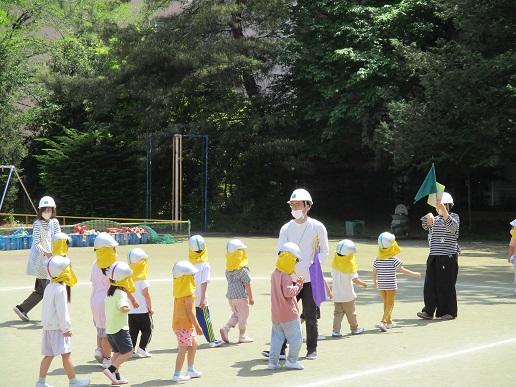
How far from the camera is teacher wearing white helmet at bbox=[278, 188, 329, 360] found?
9734 mm

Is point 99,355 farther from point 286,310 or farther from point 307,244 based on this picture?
point 307,244

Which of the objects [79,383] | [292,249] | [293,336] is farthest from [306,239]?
[79,383]

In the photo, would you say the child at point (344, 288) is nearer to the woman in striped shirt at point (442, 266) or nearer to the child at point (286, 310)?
the woman in striped shirt at point (442, 266)

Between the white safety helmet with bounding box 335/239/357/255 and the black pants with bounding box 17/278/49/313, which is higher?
the white safety helmet with bounding box 335/239/357/255

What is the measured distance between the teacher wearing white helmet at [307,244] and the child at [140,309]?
1616 mm

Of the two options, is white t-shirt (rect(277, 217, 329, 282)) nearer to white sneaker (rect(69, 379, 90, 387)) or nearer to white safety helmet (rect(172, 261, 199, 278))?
white safety helmet (rect(172, 261, 199, 278))

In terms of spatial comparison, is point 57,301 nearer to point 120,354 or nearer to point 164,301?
point 120,354

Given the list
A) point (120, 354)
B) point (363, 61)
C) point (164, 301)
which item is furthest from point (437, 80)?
point (120, 354)

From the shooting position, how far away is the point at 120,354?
8.48 m

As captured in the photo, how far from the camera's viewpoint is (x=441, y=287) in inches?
501

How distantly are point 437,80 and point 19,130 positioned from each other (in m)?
20.5

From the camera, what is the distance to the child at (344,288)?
11.2 metres

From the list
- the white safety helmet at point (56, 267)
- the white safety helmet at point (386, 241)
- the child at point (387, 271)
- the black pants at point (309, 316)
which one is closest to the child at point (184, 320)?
the white safety helmet at point (56, 267)

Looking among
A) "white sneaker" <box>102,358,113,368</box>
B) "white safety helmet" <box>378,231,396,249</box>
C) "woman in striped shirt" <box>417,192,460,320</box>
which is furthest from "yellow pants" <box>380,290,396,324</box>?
"white sneaker" <box>102,358,113,368</box>
